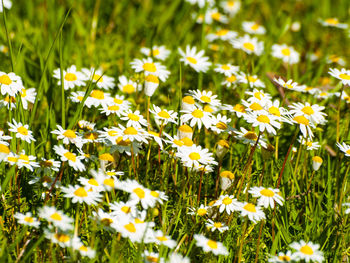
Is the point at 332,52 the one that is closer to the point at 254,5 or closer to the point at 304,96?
the point at 254,5

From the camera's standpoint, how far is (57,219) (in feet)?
5.84

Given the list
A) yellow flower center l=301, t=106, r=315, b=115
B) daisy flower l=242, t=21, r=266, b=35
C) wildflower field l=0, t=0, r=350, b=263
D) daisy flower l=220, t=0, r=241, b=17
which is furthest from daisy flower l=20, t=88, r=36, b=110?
daisy flower l=220, t=0, r=241, b=17

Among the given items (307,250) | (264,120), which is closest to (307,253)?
(307,250)

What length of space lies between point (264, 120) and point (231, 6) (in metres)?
3.14

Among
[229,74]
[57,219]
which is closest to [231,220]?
[57,219]

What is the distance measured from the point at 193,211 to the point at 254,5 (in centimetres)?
377

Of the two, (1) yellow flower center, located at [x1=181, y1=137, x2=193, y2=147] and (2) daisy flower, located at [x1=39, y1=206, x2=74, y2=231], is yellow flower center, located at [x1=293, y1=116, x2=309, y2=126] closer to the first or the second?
(1) yellow flower center, located at [x1=181, y1=137, x2=193, y2=147]

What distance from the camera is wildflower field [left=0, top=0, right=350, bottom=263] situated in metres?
1.96

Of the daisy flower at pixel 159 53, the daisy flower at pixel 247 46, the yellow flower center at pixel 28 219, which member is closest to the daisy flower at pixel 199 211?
the yellow flower center at pixel 28 219

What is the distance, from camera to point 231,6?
5086mm

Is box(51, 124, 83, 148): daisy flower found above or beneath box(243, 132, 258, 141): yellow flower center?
beneath

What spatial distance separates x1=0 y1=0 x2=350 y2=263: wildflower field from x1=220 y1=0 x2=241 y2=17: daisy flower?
88 centimetres

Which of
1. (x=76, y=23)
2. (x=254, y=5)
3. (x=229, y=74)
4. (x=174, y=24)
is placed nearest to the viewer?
(x=229, y=74)

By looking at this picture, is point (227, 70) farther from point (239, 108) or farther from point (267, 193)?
point (267, 193)
